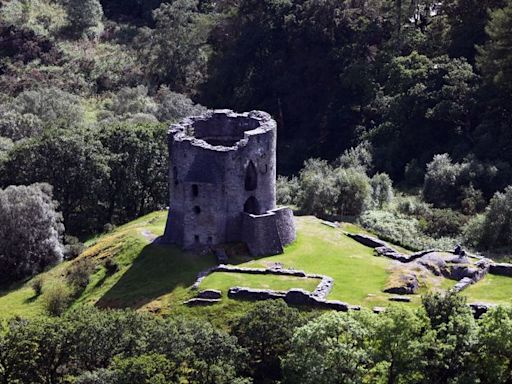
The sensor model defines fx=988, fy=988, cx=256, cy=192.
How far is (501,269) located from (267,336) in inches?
722

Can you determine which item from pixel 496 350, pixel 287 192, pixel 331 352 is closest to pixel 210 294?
pixel 331 352

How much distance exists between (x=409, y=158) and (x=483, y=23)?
17.2 metres

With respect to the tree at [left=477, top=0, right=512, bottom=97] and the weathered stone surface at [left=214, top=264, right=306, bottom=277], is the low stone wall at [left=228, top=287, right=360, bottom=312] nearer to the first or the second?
the weathered stone surface at [left=214, top=264, right=306, bottom=277]

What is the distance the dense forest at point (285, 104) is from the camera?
260ft

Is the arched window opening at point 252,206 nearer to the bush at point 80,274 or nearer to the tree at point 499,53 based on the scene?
the bush at point 80,274

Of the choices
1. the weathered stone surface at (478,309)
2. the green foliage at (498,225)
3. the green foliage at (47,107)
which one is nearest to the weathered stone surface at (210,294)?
the weathered stone surface at (478,309)

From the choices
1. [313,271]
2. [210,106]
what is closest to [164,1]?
[210,106]

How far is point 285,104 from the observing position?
11106 cm

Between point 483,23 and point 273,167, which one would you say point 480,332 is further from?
point 483,23

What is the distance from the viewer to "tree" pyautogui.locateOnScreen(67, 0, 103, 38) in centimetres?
13200

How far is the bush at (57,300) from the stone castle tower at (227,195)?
7805 millimetres

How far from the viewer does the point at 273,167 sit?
6681 cm

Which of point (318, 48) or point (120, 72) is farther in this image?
point (120, 72)

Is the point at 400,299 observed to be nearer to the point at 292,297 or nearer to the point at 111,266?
the point at 292,297
